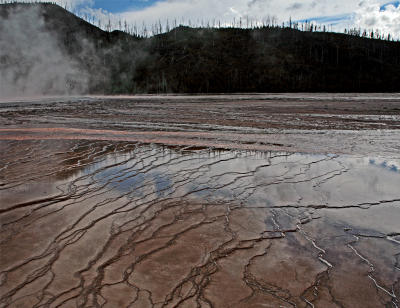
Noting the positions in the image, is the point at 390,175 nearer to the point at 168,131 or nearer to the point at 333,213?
the point at 333,213

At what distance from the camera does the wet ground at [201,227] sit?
2068 mm

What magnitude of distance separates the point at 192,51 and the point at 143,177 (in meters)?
57.1

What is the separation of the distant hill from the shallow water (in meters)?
39.7

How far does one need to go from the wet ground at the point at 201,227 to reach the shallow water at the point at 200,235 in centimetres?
1

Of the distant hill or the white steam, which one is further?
the distant hill

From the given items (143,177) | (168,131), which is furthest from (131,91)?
(143,177)

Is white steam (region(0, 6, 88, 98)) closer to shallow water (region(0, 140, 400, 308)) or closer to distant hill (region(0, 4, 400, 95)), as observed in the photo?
distant hill (region(0, 4, 400, 95))

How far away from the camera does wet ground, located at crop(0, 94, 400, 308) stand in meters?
2.07

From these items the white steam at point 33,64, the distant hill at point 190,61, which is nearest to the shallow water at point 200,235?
the white steam at point 33,64

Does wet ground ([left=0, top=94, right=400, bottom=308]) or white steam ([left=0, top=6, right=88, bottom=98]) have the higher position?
white steam ([left=0, top=6, right=88, bottom=98])

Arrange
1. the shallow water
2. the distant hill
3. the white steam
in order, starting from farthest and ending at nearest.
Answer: the distant hill, the white steam, the shallow water

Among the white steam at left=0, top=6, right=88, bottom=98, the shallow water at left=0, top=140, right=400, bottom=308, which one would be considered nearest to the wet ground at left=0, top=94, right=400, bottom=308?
the shallow water at left=0, top=140, right=400, bottom=308

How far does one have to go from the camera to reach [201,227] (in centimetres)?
300

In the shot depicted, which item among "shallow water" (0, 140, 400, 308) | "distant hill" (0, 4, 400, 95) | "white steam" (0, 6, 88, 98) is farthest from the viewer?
"distant hill" (0, 4, 400, 95)
